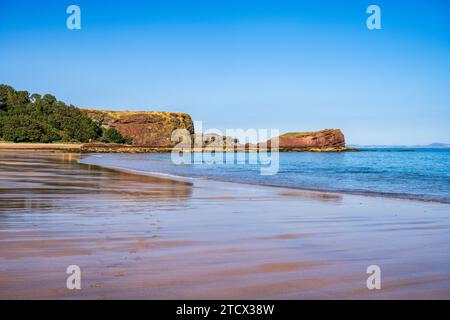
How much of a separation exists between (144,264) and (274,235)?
2.76 meters

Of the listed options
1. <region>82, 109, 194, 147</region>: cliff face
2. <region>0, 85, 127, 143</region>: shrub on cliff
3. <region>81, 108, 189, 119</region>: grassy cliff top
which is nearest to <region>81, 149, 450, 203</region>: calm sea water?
<region>0, 85, 127, 143</region>: shrub on cliff

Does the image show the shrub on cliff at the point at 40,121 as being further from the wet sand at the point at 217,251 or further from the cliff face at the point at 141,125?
the wet sand at the point at 217,251

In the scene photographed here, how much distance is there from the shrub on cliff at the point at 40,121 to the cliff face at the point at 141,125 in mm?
50061

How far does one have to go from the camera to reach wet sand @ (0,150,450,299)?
4.21 metres

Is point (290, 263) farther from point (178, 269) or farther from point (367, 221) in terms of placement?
point (367, 221)

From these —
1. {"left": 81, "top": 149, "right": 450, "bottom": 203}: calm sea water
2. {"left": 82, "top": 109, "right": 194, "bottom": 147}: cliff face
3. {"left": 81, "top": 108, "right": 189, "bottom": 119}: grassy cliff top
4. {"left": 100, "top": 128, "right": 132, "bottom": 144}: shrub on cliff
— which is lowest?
{"left": 81, "top": 149, "right": 450, "bottom": 203}: calm sea water

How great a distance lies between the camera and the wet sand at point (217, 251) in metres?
4.21

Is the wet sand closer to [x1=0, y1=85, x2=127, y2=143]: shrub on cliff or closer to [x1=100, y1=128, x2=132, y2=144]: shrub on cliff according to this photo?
[x1=0, y1=85, x2=127, y2=143]: shrub on cliff

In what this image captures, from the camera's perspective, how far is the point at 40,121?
107m

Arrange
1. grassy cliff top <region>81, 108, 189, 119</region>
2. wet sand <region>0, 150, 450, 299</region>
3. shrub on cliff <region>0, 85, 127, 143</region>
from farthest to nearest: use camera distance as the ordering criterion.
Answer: grassy cliff top <region>81, 108, 189, 119</region>, shrub on cliff <region>0, 85, 127, 143</region>, wet sand <region>0, 150, 450, 299</region>

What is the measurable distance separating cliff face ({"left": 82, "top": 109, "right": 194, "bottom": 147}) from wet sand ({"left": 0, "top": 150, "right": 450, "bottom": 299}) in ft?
580

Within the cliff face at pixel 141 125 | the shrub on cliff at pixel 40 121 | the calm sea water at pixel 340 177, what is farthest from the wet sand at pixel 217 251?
the cliff face at pixel 141 125

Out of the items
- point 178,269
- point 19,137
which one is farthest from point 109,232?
point 19,137

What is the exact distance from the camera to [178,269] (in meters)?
4.83
